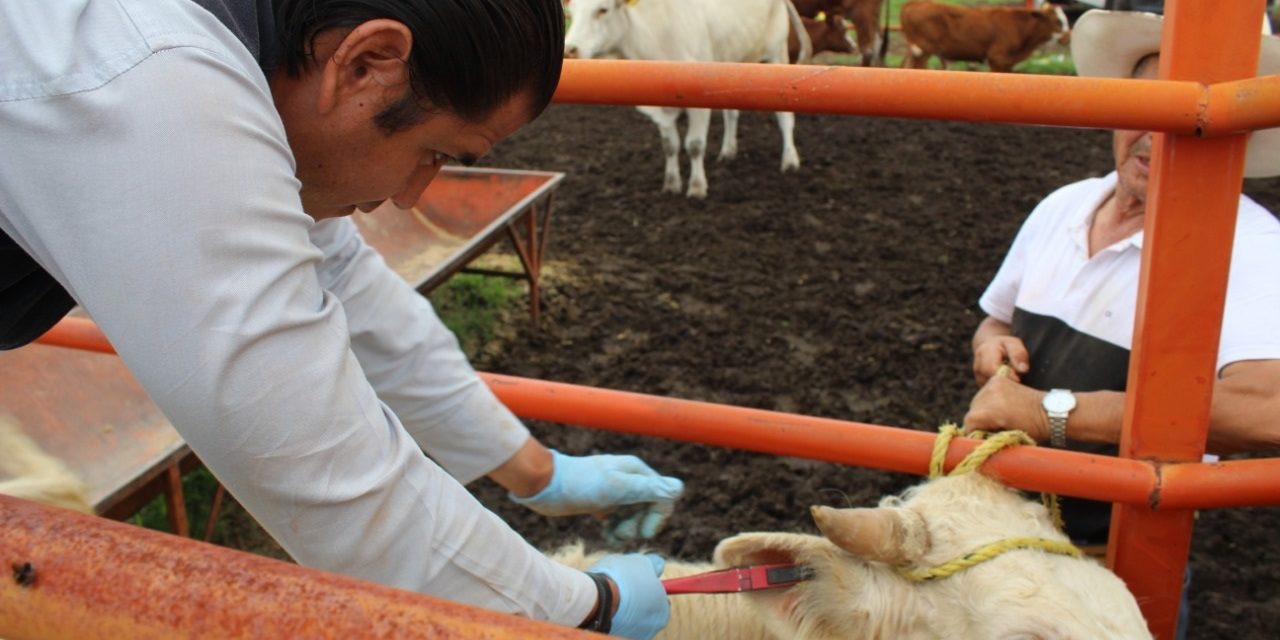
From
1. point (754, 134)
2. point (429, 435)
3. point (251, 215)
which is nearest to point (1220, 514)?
point (429, 435)

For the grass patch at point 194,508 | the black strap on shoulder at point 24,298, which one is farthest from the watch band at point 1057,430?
the grass patch at point 194,508

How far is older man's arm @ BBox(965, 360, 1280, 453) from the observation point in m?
1.90

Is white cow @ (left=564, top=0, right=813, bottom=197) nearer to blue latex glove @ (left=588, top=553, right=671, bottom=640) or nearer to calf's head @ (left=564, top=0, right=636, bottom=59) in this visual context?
calf's head @ (left=564, top=0, right=636, bottom=59)

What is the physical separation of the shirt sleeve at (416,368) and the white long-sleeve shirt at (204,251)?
907 millimetres

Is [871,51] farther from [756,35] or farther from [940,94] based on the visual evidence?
[940,94]

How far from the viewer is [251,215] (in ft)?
3.00

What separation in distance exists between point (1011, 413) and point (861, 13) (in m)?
11.5

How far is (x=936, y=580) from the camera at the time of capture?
1.78m

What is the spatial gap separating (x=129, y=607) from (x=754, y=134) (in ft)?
28.9

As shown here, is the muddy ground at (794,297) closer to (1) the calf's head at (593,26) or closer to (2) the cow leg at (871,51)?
(1) the calf's head at (593,26)

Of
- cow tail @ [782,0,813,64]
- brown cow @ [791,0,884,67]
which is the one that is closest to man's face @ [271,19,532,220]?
cow tail @ [782,0,813,64]

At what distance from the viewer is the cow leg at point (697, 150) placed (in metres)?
7.43

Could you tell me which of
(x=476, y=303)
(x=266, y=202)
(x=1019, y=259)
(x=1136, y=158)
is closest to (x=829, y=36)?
(x=476, y=303)

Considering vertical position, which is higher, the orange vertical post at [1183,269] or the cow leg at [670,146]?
the orange vertical post at [1183,269]
